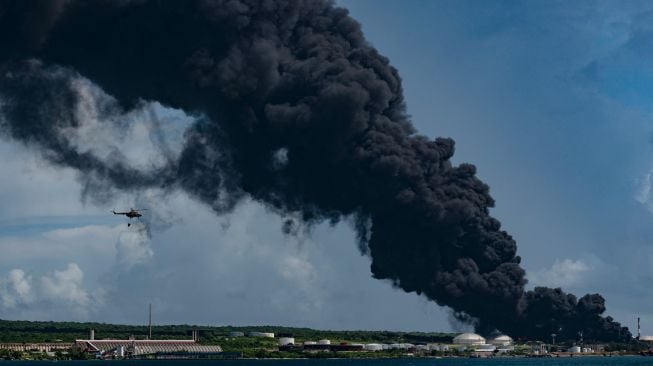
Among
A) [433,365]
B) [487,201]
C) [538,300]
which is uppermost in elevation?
[487,201]

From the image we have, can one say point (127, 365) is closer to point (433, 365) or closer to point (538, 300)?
point (433, 365)

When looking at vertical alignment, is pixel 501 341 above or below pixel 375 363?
above

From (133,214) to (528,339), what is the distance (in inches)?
3730

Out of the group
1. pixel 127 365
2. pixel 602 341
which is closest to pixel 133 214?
pixel 127 365

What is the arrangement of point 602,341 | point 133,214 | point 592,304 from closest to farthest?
point 133,214 → point 592,304 → point 602,341

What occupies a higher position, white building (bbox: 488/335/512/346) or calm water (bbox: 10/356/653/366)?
white building (bbox: 488/335/512/346)

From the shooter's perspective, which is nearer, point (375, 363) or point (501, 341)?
point (375, 363)

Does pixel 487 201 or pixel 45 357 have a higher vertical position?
pixel 487 201

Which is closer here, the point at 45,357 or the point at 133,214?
the point at 133,214

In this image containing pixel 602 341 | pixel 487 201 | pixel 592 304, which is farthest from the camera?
pixel 602 341

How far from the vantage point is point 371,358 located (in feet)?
656

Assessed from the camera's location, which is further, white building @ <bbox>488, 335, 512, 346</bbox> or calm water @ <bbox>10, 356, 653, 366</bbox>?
white building @ <bbox>488, 335, 512, 346</bbox>

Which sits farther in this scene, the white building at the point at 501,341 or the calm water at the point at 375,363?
the white building at the point at 501,341

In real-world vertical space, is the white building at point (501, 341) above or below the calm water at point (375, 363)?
above
